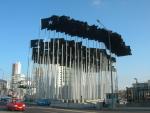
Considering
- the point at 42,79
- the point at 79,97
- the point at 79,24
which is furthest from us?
the point at 42,79

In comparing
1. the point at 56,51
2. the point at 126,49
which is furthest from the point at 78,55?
the point at 126,49

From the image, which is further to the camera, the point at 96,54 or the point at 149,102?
the point at 96,54

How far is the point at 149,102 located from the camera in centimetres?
6278

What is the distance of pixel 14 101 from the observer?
4200cm

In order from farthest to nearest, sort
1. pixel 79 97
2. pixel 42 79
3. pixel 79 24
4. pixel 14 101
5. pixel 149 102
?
1. pixel 42 79
2. pixel 79 97
3. pixel 79 24
4. pixel 149 102
5. pixel 14 101

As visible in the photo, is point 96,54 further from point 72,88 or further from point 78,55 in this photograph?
point 72,88

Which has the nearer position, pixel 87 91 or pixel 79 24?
pixel 79 24

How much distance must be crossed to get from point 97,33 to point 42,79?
23.0 meters

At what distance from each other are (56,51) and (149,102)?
38.7 meters

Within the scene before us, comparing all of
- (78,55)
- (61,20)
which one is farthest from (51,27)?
(78,55)

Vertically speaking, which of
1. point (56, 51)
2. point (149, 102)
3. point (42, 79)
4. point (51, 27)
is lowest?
point (149, 102)

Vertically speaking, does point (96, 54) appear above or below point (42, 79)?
above

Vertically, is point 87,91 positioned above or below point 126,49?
below

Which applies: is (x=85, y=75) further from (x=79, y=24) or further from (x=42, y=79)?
(x=79, y=24)
